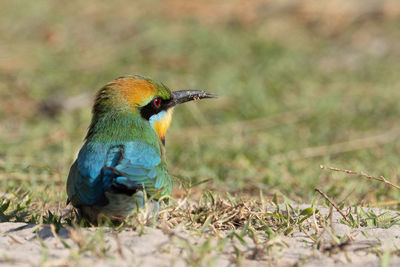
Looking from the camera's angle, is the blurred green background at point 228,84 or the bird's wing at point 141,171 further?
the blurred green background at point 228,84

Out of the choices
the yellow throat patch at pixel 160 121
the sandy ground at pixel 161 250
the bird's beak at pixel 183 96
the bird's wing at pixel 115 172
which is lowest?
the sandy ground at pixel 161 250

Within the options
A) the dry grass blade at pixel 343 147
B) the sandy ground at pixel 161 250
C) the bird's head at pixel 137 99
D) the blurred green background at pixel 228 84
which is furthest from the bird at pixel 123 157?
the dry grass blade at pixel 343 147

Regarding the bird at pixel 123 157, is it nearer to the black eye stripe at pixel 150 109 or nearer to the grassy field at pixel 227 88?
the black eye stripe at pixel 150 109

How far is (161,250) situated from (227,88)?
4.41 meters

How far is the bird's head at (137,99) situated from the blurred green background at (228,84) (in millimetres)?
533

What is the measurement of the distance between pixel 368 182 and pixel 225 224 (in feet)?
5.55

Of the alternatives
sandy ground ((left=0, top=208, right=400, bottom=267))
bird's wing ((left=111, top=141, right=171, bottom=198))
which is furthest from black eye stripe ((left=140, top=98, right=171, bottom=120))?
sandy ground ((left=0, top=208, right=400, bottom=267))

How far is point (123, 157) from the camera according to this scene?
277 centimetres

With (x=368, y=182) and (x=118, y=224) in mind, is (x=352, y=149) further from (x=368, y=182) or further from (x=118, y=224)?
(x=118, y=224)

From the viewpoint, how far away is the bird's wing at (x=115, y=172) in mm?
2602

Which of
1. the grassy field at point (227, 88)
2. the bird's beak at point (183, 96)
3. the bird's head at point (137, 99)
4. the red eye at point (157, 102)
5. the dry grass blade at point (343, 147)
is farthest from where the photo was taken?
the dry grass blade at point (343, 147)

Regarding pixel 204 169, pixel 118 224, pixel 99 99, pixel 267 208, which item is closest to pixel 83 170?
pixel 118 224

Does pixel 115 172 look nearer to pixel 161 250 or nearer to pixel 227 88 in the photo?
pixel 161 250

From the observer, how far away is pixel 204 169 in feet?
14.6
